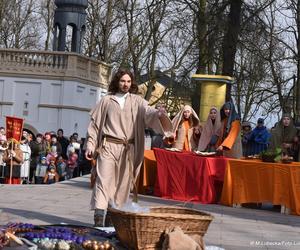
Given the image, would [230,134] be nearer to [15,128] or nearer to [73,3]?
[15,128]

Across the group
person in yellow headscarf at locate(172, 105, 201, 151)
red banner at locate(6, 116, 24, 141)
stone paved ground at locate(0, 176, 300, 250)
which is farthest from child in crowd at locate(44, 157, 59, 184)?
person in yellow headscarf at locate(172, 105, 201, 151)

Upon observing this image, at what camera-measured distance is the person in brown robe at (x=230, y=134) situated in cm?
1400

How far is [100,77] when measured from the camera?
37625 millimetres

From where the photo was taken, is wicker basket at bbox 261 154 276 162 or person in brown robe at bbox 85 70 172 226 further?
wicker basket at bbox 261 154 276 162

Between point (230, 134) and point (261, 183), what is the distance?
1.40 meters

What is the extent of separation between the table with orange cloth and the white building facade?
67.6 feet

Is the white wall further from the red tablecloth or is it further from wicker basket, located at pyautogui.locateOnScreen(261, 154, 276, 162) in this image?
wicker basket, located at pyautogui.locateOnScreen(261, 154, 276, 162)

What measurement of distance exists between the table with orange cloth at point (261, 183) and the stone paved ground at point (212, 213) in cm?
24

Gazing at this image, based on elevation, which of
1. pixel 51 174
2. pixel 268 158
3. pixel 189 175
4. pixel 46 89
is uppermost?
pixel 46 89

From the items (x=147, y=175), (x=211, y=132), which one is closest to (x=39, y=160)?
(x=147, y=175)

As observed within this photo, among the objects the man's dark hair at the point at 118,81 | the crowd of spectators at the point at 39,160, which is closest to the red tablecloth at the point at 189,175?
the man's dark hair at the point at 118,81

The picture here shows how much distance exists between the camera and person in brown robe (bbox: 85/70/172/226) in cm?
884

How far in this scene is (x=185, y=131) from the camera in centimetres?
1505

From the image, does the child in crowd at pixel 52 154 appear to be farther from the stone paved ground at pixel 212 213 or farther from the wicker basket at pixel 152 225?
the wicker basket at pixel 152 225
